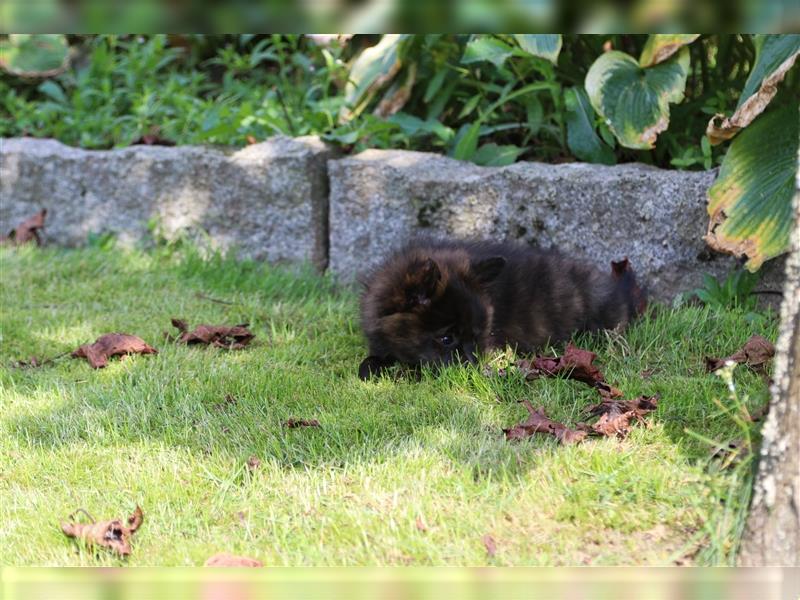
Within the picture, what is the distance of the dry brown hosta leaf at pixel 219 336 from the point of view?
4328mm

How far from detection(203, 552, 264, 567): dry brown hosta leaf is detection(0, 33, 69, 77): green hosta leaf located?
5.31 metres

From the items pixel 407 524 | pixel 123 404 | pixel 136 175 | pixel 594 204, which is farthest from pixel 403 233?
pixel 407 524

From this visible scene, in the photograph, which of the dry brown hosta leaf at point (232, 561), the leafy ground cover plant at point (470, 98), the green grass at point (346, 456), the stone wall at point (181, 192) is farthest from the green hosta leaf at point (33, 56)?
the dry brown hosta leaf at point (232, 561)

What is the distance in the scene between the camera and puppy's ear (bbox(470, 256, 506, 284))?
4059 mm

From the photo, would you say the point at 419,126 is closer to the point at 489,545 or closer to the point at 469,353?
the point at 469,353

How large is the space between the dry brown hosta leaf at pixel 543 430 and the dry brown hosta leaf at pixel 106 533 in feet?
4.03

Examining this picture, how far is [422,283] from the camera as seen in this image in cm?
406

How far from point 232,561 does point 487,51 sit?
11.3ft

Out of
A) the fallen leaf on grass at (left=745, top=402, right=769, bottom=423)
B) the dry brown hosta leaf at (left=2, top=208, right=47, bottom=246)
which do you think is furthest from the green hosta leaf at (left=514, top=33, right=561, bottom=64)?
the dry brown hosta leaf at (left=2, top=208, right=47, bottom=246)

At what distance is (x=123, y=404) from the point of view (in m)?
3.52

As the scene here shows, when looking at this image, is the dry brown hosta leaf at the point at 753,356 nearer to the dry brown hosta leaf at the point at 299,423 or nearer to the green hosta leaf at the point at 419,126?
the dry brown hosta leaf at the point at 299,423

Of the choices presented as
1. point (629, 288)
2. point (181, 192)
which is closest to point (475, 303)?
point (629, 288)

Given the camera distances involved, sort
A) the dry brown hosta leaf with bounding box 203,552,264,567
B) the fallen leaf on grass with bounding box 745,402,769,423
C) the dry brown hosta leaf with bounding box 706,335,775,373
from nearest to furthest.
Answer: the dry brown hosta leaf with bounding box 203,552,264,567, the fallen leaf on grass with bounding box 745,402,769,423, the dry brown hosta leaf with bounding box 706,335,775,373

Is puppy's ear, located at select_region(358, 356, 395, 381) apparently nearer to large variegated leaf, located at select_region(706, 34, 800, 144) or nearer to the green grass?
the green grass
